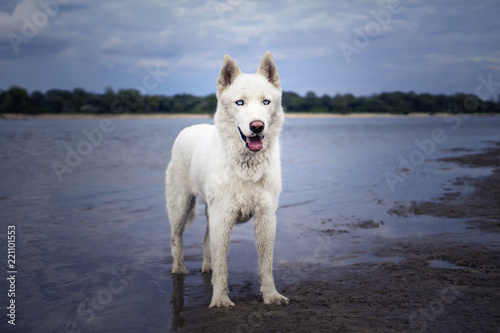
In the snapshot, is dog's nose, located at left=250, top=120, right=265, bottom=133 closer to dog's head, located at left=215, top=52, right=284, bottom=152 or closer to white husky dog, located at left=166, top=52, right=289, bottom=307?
dog's head, located at left=215, top=52, right=284, bottom=152

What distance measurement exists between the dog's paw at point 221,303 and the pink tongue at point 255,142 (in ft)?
6.32

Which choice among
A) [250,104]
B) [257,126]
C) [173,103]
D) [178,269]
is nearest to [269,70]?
[250,104]

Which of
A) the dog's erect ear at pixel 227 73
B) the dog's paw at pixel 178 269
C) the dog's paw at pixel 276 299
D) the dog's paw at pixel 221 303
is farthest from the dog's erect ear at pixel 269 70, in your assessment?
the dog's paw at pixel 178 269

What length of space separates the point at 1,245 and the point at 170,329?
4.95 metres

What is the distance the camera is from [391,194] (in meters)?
12.1

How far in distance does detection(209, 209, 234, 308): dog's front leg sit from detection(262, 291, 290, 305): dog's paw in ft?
1.46

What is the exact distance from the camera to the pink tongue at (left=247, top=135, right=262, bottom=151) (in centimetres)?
455

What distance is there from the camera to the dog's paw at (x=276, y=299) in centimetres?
492

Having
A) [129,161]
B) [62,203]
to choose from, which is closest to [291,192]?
[62,203]

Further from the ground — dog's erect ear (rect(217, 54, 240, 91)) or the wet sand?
dog's erect ear (rect(217, 54, 240, 91))

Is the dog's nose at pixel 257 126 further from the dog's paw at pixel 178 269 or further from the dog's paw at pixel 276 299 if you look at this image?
the dog's paw at pixel 178 269

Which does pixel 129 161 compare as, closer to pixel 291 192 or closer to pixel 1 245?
pixel 291 192

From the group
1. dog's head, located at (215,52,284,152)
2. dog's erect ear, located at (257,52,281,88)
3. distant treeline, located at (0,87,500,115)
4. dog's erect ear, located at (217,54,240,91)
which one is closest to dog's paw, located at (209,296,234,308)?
dog's head, located at (215,52,284,152)

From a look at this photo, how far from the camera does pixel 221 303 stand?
16.2ft
